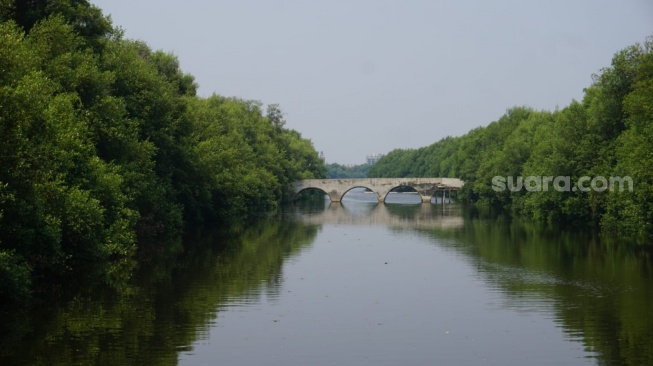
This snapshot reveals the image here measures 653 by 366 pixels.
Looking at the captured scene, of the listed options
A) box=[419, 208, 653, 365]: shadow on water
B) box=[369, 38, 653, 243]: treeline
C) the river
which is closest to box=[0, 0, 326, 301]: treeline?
the river

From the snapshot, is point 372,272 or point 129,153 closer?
point 372,272

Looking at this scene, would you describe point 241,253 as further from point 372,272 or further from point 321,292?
point 321,292

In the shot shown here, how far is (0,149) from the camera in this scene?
82.7 ft

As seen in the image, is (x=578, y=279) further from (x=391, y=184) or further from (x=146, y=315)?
(x=391, y=184)

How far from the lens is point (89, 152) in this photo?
35.6 meters

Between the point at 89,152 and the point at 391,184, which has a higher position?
the point at 89,152

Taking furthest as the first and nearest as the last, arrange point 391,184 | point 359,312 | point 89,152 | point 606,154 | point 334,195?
point 391,184 < point 334,195 < point 606,154 < point 89,152 < point 359,312

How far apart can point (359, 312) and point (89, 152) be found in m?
14.3

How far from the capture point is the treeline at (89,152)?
26.2 m

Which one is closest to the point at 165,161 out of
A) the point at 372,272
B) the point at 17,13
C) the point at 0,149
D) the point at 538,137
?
the point at 17,13

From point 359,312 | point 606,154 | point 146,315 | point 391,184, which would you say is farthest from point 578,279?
point 391,184

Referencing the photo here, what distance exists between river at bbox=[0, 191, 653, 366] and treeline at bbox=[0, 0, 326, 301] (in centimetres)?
225

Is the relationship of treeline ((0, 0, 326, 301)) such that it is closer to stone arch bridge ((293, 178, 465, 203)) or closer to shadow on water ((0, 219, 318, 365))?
shadow on water ((0, 219, 318, 365))

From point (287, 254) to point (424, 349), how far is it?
24.3 m
